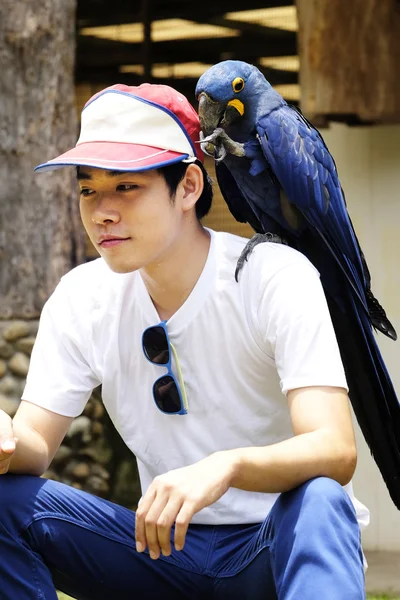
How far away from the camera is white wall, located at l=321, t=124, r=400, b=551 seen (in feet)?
11.8

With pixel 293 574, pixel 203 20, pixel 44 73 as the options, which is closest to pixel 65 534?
pixel 293 574

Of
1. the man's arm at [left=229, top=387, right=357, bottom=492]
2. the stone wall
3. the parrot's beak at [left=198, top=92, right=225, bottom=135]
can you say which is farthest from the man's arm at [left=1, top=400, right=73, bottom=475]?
the stone wall

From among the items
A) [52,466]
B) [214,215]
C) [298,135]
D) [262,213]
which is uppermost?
[298,135]

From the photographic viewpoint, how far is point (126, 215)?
6.45 feet

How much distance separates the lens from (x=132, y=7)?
18.8 feet

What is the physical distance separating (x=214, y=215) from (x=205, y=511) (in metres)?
2.79

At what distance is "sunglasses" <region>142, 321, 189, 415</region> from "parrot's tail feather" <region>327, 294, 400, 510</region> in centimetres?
46

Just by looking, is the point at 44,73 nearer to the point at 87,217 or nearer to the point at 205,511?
the point at 87,217

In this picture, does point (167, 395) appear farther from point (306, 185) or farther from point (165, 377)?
point (306, 185)

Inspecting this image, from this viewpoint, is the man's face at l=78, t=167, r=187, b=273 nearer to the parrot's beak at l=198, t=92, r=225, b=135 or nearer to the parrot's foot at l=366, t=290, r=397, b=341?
the parrot's beak at l=198, t=92, r=225, b=135

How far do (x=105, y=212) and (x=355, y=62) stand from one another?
165cm

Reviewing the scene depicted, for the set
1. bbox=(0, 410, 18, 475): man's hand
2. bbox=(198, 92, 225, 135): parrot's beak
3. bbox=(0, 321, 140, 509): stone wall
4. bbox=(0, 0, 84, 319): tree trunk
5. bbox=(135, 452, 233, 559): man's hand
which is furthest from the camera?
bbox=(0, 321, 140, 509): stone wall

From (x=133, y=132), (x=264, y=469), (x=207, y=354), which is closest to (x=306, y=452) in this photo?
(x=264, y=469)

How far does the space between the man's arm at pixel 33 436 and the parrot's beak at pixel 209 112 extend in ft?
2.38
